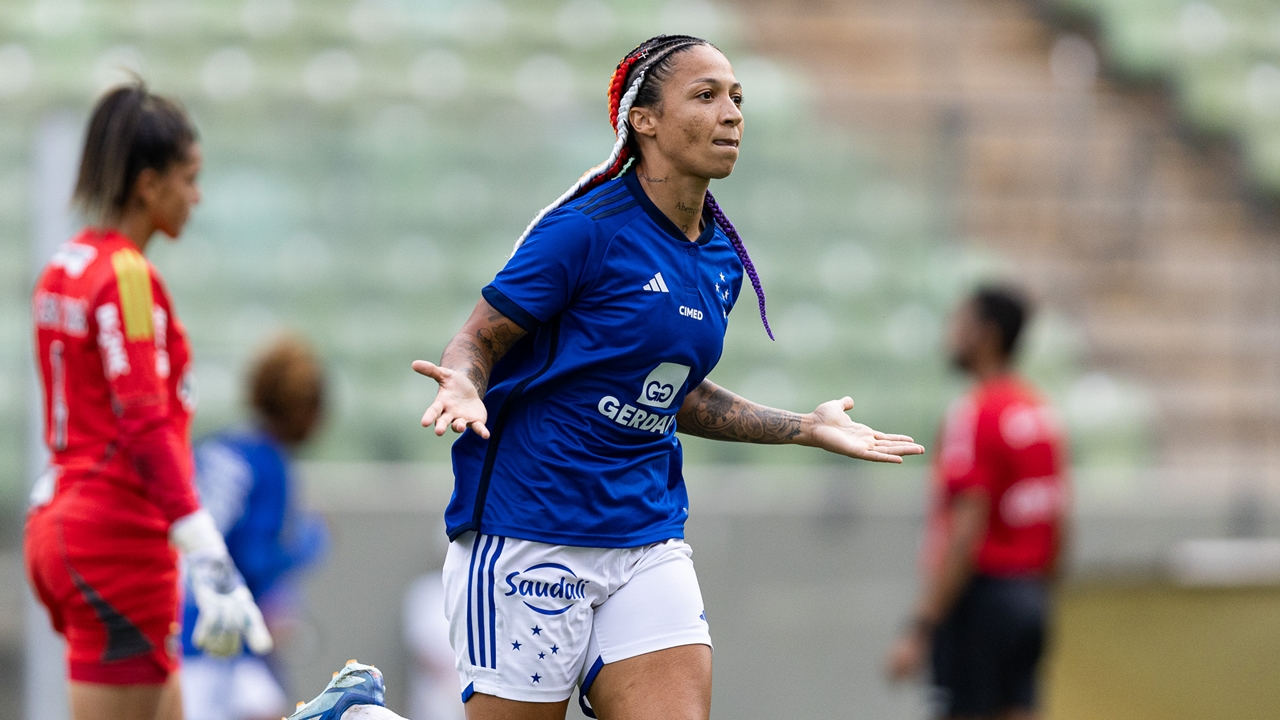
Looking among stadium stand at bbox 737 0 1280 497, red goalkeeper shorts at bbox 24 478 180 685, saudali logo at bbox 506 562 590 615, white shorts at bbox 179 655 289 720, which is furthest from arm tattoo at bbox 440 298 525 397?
stadium stand at bbox 737 0 1280 497

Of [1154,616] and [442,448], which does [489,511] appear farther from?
[1154,616]

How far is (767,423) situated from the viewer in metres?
3.30

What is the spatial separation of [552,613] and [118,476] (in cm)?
127

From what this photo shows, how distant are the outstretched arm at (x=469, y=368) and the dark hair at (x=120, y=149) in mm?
1223

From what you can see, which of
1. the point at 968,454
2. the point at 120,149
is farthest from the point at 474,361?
the point at 968,454

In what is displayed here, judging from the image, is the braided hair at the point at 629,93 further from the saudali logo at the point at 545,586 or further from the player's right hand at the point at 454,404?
the saudali logo at the point at 545,586

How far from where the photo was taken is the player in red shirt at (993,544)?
6262 mm

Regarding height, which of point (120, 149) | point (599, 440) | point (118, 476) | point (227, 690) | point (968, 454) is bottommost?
point (227, 690)

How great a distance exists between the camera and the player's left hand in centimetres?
306

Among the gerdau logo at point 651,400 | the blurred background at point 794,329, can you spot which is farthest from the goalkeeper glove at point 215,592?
the blurred background at point 794,329

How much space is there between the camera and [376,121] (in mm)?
7473

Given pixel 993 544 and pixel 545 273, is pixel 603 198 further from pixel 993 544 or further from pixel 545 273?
pixel 993 544

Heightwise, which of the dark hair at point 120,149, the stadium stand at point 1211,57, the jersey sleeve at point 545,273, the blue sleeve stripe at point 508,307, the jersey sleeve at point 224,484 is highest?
the stadium stand at point 1211,57

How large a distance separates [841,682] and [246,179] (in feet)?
13.3
